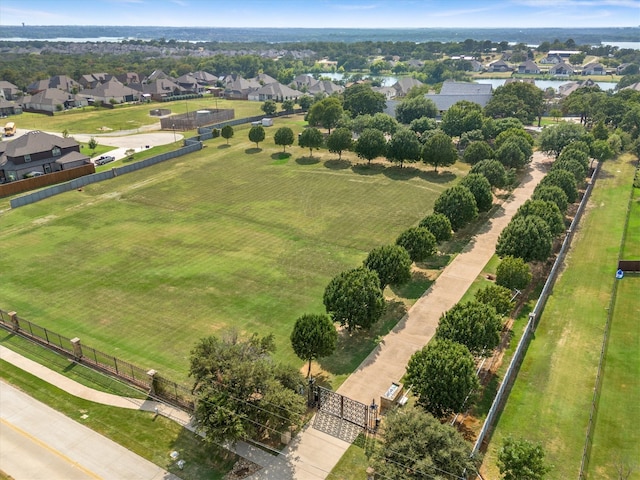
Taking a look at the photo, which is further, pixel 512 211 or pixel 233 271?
pixel 512 211

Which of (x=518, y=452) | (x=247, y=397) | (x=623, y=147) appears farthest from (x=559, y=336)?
(x=623, y=147)

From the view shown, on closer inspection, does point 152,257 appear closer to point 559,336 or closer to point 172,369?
point 172,369

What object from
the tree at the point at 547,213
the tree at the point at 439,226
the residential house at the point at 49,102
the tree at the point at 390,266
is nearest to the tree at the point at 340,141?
the tree at the point at 439,226

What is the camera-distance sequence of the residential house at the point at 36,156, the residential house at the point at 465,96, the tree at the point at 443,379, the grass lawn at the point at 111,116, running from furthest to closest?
1. the residential house at the point at 465,96
2. the grass lawn at the point at 111,116
3. the residential house at the point at 36,156
4. the tree at the point at 443,379

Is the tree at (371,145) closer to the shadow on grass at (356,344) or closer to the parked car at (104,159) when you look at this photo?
the shadow on grass at (356,344)

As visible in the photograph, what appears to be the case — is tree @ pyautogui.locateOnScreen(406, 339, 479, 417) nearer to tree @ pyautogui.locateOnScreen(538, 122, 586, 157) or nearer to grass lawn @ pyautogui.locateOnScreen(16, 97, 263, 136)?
tree @ pyautogui.locateOnScreen(538, 122, 586, 157)
